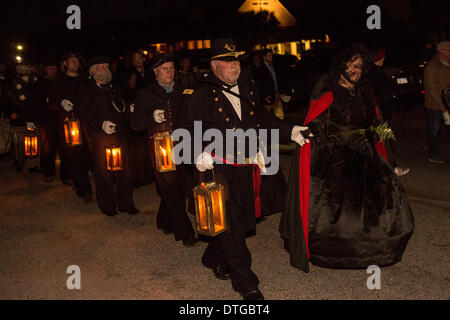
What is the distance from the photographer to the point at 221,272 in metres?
4.86

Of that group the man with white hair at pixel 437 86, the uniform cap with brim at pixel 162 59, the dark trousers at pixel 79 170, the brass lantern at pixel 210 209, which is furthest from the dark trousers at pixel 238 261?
the man with white hair at pixel 437 86

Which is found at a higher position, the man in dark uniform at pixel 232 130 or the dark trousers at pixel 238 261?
the man in dark uniform at pixel 232 130

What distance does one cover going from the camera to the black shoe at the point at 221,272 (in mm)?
4828

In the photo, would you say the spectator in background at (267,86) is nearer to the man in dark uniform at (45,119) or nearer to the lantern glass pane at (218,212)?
the man in dark uniform at (45,119)

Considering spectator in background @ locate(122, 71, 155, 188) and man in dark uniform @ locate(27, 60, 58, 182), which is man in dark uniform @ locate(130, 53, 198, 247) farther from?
man in dark uniform @ locate(27, 60, 58, 182)

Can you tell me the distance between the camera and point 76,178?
7945mm

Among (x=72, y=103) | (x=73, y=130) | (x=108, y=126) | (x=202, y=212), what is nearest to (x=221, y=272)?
(x=202, y=212)

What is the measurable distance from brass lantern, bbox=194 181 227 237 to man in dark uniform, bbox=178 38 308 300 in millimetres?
249

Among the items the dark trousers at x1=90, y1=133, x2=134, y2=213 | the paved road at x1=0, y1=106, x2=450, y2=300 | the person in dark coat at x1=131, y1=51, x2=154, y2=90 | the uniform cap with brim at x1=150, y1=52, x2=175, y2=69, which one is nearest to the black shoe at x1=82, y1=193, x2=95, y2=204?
the paved road at x1=0, y1=106, x2=450, y2=300

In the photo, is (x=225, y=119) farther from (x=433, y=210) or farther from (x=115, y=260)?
(x=433, y=210)

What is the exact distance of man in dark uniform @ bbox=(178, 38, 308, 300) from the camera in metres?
4.29

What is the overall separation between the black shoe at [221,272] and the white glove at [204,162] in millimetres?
1174
